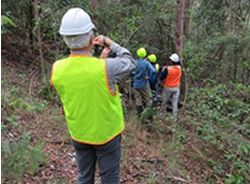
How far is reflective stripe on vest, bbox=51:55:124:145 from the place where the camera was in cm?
221

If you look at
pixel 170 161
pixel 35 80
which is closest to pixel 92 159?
pixel 170 161

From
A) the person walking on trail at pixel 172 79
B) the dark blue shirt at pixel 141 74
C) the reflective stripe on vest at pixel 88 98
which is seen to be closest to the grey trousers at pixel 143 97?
the dark blue shirt at pixel 141 74

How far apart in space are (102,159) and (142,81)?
16.8ft

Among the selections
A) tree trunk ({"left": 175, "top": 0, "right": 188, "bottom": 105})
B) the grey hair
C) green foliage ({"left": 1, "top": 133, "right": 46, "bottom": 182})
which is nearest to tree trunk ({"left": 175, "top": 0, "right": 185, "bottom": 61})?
tree trunk ({"left": 175, "top": 0, "right": 188, "bottom": 105})

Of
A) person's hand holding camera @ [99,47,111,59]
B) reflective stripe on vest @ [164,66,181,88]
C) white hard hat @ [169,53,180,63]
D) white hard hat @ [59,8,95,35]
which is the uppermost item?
white hard hat @ [59,8,95,35]

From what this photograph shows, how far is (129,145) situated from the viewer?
211 inches

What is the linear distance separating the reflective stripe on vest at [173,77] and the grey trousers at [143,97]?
2.26ft

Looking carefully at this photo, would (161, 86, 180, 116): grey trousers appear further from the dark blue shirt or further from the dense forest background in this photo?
the dark blue shirt

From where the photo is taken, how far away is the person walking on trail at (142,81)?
294 inches

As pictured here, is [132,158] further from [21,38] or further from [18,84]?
[21,38]

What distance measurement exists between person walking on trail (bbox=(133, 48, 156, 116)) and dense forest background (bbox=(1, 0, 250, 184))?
31 centimetres

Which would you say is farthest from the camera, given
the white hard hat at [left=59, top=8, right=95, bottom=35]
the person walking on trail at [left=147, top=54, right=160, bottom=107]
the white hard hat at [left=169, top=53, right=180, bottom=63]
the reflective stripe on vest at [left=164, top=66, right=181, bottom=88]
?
the person walking on trail at [left=147, top=54, right=160, bottom=107]

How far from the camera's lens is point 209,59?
11.4 m

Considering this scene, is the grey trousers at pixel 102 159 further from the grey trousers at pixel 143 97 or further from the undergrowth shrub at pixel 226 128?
the grey trousers at pixel 143 97
